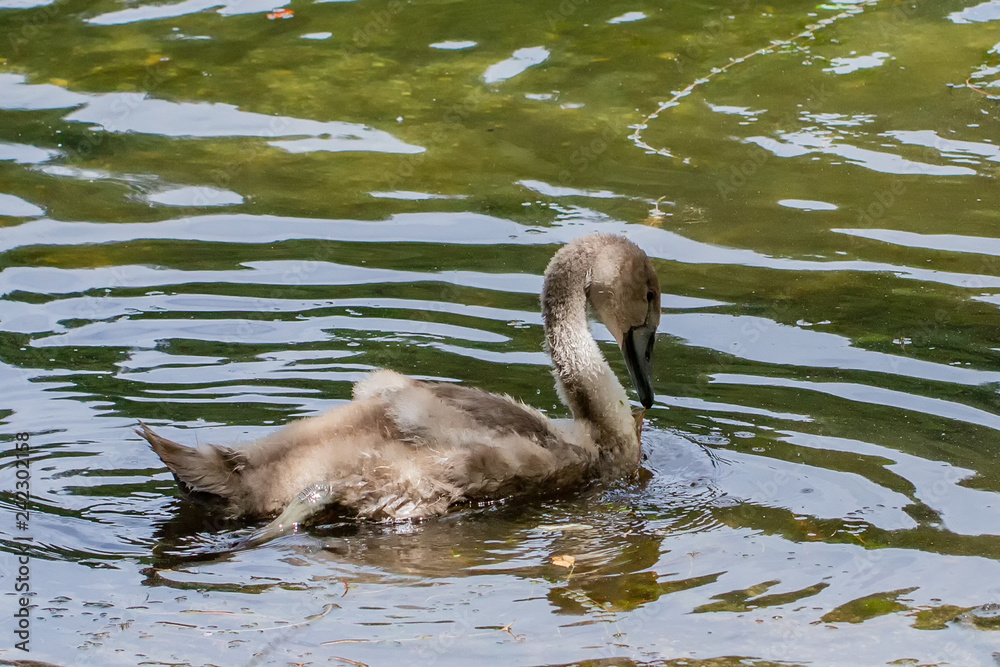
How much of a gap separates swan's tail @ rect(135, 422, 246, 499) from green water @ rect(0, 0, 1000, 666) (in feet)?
0.63

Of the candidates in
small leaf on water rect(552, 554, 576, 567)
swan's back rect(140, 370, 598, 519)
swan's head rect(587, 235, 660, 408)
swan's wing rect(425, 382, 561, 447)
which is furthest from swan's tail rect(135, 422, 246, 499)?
swan's head rect(587, 235, 660, 408)

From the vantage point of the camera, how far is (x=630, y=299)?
6777 millimetres


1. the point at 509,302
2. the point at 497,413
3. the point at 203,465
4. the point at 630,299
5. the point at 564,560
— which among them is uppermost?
the point at 630,299

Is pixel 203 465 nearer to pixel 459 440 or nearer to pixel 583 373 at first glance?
pixel 459 440

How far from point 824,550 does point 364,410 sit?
2051 mm

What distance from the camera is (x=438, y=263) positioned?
8.65 meters

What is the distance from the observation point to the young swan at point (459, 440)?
19.5 feet

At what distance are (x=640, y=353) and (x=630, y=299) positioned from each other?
286mm

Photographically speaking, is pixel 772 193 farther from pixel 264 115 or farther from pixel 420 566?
pixel 420 566

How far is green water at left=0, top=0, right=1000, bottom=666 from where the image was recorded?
523 centimetres

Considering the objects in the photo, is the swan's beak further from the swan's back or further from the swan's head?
the swan's back

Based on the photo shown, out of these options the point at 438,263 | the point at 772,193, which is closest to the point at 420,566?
the point at 438,263

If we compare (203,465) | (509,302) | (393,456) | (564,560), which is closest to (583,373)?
(393,456)

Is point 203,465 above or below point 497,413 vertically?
above
